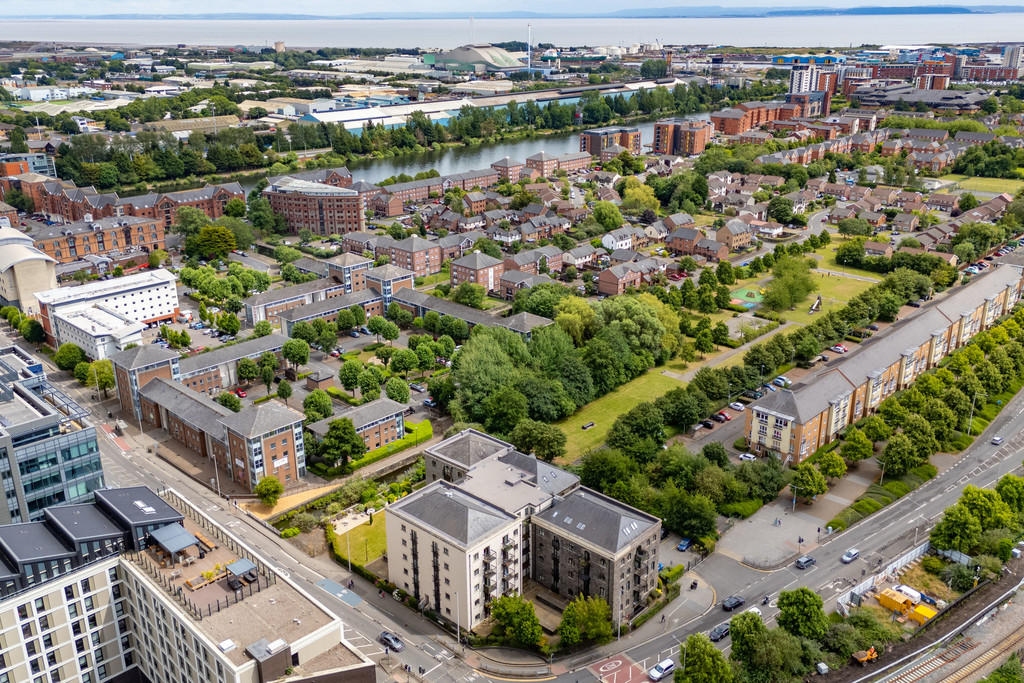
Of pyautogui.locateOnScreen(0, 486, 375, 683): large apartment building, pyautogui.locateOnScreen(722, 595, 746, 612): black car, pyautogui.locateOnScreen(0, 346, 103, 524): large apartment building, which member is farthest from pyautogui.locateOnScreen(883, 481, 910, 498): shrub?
pyautogui.locateOnScreen(0, 346, 103, 524): large apartment building

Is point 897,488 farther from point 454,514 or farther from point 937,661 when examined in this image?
point 454,514

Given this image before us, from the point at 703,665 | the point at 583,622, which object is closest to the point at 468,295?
the point at 583,622

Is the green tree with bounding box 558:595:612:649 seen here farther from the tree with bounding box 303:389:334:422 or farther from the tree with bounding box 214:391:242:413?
the tree with bounding box 214:391:242:413

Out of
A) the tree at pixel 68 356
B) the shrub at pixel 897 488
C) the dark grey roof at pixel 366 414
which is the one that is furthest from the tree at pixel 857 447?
the tree at pixel 68 356

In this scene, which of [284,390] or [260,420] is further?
[284,390]

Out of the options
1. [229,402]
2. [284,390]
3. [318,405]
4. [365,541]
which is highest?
[318,405]

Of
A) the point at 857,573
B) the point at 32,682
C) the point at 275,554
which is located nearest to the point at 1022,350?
the point at 857,573

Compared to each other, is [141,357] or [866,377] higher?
[141,357]
